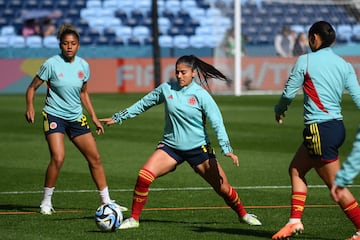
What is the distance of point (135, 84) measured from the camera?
36.9 meters

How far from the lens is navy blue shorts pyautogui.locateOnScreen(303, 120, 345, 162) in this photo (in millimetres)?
9305

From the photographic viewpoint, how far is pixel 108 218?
1019 cm

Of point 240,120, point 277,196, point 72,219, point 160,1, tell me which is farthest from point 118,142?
point 160,1

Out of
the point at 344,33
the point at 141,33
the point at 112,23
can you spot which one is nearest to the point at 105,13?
the point at 112,23

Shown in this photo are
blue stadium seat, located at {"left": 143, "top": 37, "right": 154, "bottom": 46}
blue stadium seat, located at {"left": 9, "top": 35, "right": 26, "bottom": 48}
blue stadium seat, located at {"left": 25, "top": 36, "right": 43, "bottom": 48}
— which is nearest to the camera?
blue stadium seat, located at {"left": 9, "top": 35, "right": 26, "bottom": 48}

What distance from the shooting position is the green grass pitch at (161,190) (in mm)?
10359

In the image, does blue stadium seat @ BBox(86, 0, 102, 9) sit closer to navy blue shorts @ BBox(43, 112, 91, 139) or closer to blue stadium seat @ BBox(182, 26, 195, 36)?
blue stadium seat @ BBox(182, 26, 195, 36)

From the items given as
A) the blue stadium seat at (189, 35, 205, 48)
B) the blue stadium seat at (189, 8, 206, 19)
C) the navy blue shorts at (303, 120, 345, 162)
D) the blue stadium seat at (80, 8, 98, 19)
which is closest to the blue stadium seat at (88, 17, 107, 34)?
the blue stadium seat at (80, 8, 98, 19)

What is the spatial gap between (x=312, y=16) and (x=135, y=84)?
24.6ft

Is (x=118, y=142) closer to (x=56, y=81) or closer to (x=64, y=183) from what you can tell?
(x=64, y=183)

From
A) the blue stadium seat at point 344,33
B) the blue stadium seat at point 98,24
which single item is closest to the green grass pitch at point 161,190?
the blue stadium seat at point 344,33

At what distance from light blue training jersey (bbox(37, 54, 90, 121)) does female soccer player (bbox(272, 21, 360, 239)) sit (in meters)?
3.13

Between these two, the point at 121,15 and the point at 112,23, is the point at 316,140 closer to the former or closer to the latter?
the point at 112,23

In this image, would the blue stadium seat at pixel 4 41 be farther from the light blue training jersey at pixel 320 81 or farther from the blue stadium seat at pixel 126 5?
the light blue training jersey at pixel 320 81
